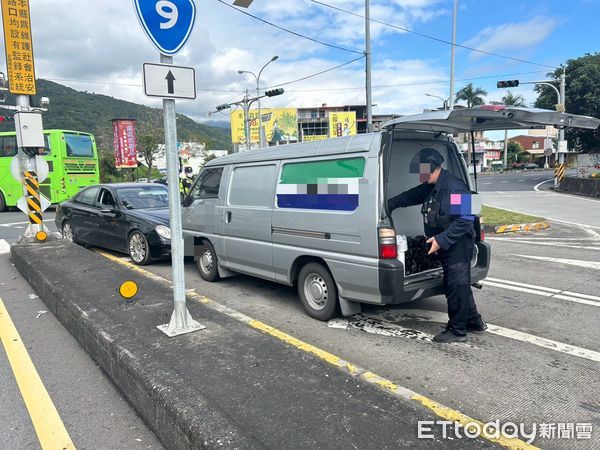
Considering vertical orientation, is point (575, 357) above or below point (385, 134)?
below

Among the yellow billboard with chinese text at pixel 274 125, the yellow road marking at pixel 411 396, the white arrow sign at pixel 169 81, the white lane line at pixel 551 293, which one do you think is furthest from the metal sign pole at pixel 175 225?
the yellow billboard with chinese text at pixel 274 125

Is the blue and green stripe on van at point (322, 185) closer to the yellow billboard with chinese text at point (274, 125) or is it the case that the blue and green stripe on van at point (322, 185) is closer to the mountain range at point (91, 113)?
the mountain range at point (91, 113)

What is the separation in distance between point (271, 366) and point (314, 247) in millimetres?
1702

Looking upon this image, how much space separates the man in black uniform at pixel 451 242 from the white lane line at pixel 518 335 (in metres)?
0.46

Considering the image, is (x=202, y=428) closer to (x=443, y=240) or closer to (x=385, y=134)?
(x=443, y=240)

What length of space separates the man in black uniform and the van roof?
673 millimetres

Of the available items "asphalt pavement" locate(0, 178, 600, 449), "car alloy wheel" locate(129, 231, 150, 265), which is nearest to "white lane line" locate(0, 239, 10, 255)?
"car alloy wheel" locate(129, 231, 150, 265)

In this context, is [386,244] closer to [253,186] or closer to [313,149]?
[313,149]

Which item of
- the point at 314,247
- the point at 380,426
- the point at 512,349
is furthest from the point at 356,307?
the point at 380,426

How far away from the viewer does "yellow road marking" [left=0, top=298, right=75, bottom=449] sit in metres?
2.81

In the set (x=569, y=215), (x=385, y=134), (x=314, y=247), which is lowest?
(x=569, y=215)

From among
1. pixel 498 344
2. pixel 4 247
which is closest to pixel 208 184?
pixel 498 344

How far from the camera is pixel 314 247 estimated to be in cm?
454

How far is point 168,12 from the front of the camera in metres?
3.41
